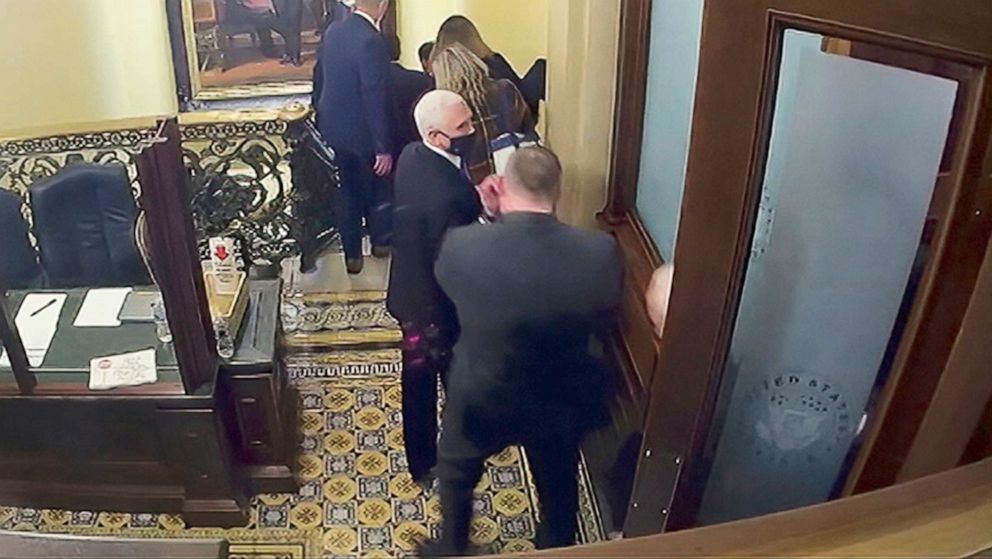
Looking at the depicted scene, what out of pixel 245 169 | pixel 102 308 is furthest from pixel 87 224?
pixel 245 169

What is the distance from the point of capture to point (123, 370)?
327 cm

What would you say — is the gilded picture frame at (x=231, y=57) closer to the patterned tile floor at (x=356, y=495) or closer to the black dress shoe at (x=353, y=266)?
the black dress shoe at (x=353, y=266)

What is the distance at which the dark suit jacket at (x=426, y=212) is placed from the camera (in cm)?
258

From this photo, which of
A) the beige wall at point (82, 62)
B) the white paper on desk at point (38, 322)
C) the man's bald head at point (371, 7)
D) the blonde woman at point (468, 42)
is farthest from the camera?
the beige wall at point (82, 62)

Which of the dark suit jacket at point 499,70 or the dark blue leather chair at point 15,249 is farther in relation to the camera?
the dark blue leather chair at point 15,249

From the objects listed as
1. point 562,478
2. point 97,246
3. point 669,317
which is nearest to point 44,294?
point 97,246

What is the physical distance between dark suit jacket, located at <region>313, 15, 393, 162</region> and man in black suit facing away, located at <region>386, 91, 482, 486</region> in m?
1.16

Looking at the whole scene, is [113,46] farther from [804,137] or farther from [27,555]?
[27,555]

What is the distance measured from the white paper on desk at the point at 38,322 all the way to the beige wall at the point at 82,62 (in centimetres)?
202

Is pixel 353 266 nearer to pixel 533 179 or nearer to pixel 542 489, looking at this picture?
pixel 542 489

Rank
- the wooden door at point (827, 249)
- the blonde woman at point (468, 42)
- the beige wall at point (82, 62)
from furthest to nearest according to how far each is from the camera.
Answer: the beige wall at point (82, 62) → the blonde woman at point (468, 42) → the wooden door at point (827, 249)

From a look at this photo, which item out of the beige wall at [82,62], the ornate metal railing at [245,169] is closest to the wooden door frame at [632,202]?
the ornate metal railing at [245,169]

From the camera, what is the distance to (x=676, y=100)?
119 inches

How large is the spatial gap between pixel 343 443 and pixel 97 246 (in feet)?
4.14
